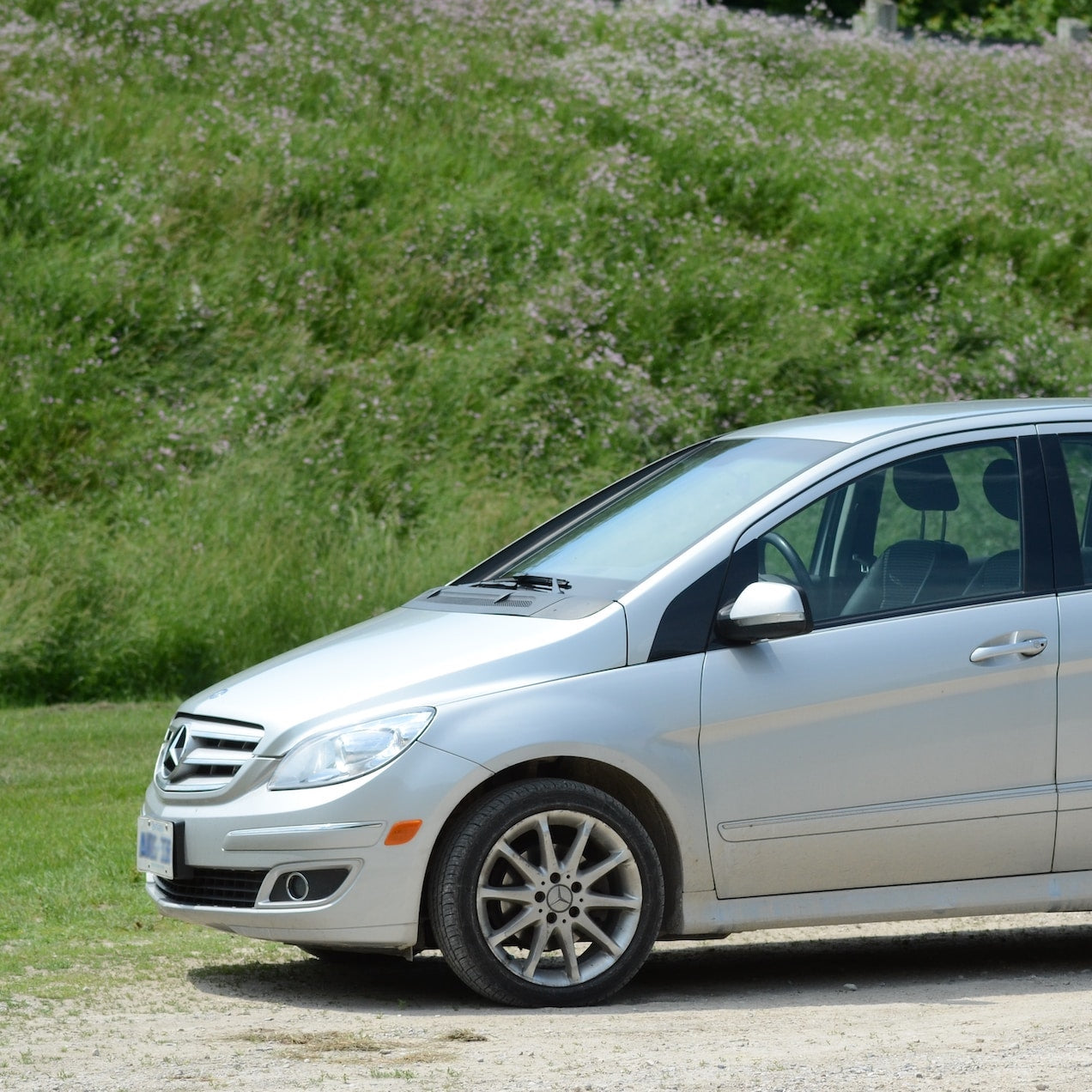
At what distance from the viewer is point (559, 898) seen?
5641mm

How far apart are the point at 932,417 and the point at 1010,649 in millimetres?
863

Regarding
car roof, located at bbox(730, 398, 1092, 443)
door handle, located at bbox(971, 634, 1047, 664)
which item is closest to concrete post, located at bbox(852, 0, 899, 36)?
car roof, located at bbox(730, 398, 1092, 443)

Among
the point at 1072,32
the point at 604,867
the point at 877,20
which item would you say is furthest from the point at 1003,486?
the point at 1072,32

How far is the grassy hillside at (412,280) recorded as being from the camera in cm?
1586

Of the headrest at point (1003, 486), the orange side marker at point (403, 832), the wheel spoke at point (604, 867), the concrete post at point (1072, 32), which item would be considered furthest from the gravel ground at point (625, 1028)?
the concrete post at point (1072, 32)

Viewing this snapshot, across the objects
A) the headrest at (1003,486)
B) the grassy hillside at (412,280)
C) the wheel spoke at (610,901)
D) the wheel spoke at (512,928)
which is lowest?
the wheel spoke at (512,928)

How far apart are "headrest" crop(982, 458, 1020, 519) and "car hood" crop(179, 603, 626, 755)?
1371 mm

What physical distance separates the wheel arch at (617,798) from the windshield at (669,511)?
596mm

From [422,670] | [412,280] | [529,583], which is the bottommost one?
[422,670]

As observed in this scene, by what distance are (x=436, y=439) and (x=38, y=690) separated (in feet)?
16.6

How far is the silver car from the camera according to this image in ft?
18.2

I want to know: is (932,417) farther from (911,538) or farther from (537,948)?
(537,948)

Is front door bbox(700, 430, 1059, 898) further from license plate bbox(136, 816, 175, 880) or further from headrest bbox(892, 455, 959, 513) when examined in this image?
license plate bbox(136, 816, 175, 880)

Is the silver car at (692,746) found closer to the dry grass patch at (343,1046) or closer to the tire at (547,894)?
the tire at (547,894)
